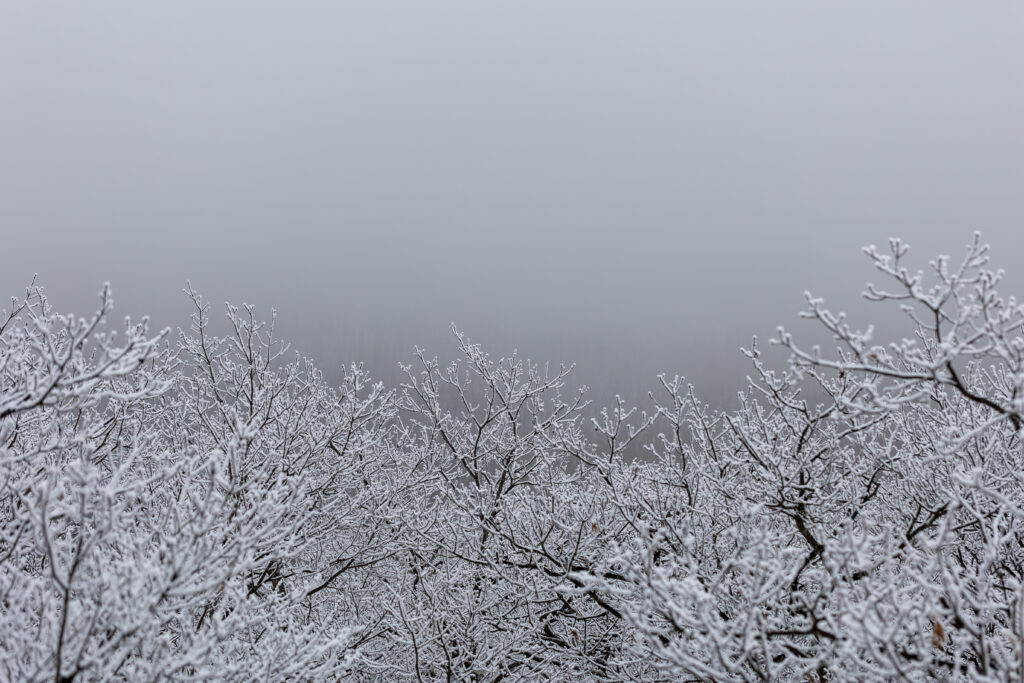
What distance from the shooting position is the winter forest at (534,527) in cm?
274

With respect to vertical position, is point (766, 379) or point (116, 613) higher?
point (766, 379)

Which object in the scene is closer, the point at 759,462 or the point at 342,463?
the point at 759,462

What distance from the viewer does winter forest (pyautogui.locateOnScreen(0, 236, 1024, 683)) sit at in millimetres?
2744

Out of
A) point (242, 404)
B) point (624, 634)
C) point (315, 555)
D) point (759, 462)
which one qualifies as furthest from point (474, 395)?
point (759, 462)

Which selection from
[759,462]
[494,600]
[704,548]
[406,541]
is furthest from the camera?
[406,541]

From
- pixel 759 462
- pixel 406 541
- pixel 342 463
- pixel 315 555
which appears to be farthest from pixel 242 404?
pixel 759 462

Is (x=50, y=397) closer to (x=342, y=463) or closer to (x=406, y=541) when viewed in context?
(x=342, y=463)

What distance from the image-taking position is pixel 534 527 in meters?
7.11

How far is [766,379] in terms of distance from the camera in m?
5.61

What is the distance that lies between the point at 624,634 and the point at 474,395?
6.65 m

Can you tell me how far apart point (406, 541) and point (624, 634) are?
3312 millimetres

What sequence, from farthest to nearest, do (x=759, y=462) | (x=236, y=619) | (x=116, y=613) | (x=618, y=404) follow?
(x=618, y=404)
(x=759, y=462)
(x=236, y=619)
(x=116, y=613)

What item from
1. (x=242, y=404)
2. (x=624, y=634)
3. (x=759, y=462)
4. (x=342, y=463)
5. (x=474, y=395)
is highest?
(x=474, y=395)

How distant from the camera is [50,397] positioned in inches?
127
